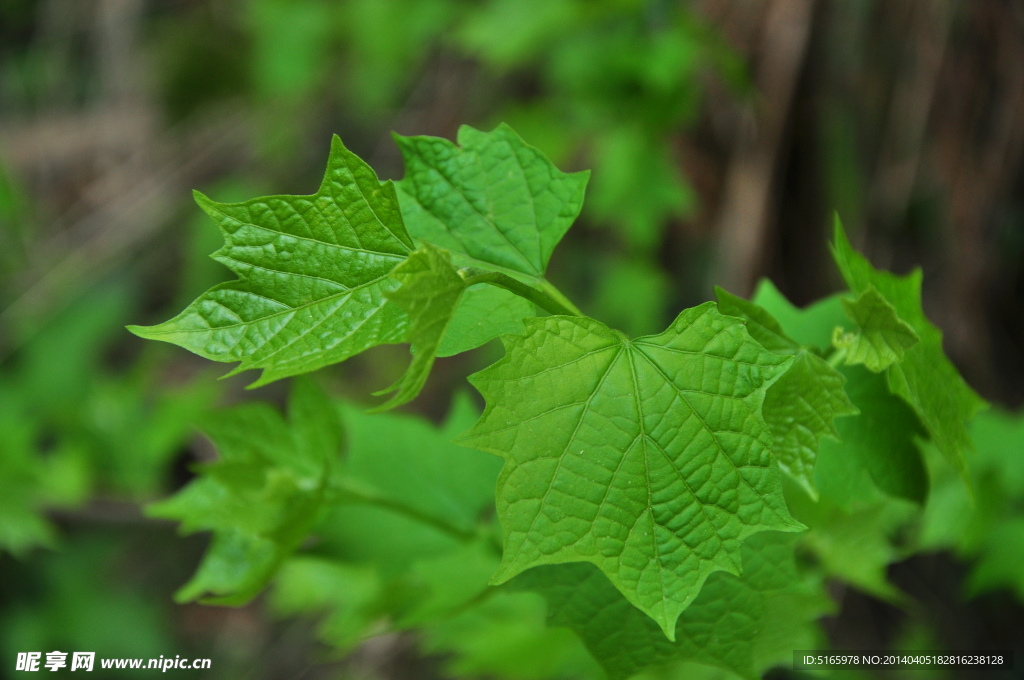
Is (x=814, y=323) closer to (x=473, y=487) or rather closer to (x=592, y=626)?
(x=592, y=626)

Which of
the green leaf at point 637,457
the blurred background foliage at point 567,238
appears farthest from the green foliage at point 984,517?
the green leaf at point 637,457

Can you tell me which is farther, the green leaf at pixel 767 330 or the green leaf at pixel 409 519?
the green leaf at pixel 409 519

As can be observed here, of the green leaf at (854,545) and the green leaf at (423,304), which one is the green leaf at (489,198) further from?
the green leaf at (854,545)

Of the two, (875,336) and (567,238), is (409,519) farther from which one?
(567,238)

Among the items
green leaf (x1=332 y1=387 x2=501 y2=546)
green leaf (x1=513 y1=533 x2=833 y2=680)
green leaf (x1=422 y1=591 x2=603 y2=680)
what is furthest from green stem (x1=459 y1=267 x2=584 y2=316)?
green leaf (x1=422 y1=591 x2=603 y2=680)

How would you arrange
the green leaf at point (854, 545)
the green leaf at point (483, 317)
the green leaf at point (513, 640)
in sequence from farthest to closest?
the green leaf at point (513, 640) < the green leaf at point (854, 545) < the green leaf at point (483, 317)

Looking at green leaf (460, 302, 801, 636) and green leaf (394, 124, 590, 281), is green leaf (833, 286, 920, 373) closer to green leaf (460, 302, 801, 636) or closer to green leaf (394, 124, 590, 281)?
green leaf (460, 302, 801, 636)
